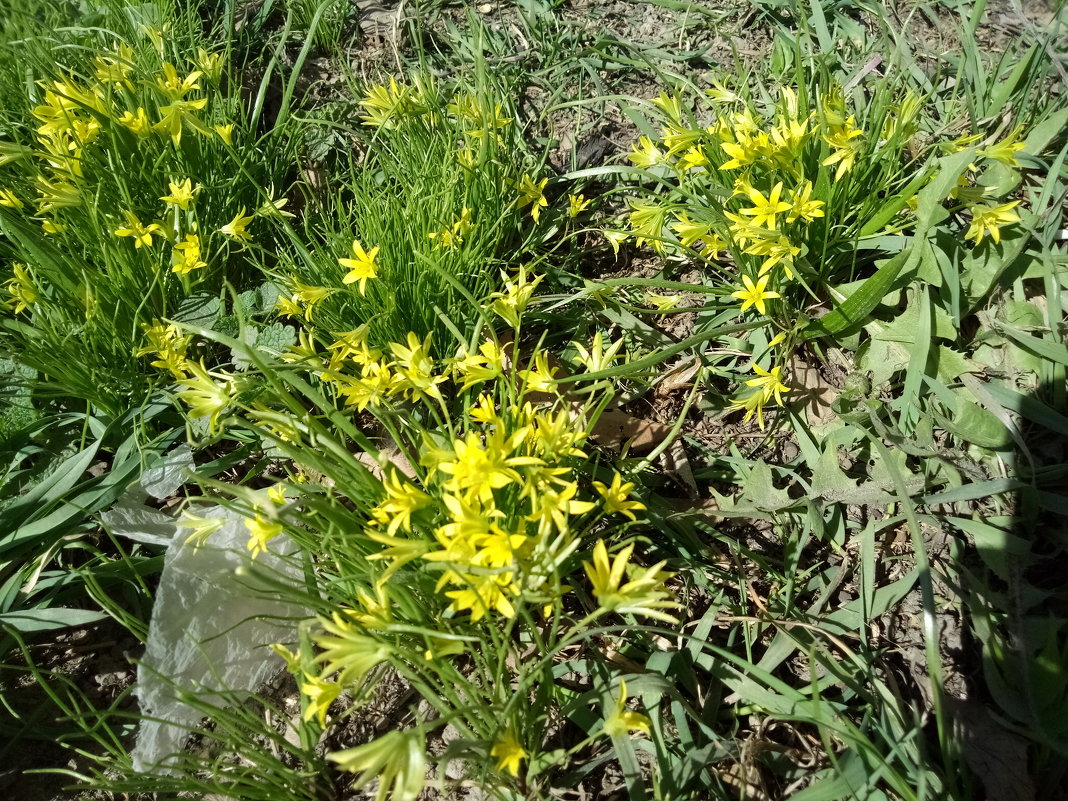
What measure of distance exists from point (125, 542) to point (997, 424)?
2.11 meters

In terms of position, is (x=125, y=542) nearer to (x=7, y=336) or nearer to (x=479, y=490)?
(x=7, y=336)

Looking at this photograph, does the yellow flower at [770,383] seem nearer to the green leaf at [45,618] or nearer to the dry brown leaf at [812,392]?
the dry brown leaf at [812,392]

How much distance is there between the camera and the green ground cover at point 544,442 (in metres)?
1.30

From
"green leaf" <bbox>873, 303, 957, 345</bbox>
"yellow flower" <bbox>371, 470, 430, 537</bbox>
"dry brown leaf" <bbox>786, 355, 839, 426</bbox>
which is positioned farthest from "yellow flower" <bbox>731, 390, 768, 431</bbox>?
"yellow flower" <bbox>371, 470, 430, 537</bbox>

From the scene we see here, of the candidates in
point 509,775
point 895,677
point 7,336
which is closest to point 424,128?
point 7,336

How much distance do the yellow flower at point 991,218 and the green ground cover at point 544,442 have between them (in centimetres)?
3

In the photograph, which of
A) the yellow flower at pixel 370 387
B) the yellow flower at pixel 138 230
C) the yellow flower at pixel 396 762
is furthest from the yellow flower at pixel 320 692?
the yellow flower at pixel 138 230

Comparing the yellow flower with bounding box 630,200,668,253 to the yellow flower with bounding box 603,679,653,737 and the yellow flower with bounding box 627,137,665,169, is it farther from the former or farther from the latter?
the yellow flower with bounding box 603,679,653,737

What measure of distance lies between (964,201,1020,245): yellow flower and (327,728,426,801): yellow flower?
163 centimetres

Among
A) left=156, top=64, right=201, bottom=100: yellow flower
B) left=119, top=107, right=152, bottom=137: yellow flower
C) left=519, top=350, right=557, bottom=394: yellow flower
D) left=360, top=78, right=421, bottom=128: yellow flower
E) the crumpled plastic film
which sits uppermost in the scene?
left=156, top=64, right=201, bottom=100: yellow flower

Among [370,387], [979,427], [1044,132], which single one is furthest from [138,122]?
[1044,132]

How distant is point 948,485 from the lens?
1.61 meters

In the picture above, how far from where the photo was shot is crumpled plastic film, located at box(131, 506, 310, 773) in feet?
4.82

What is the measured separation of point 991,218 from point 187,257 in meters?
2.00
